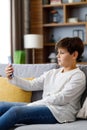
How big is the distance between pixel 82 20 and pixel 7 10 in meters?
1.38

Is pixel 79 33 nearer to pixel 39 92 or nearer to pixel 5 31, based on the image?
pixel 5 31

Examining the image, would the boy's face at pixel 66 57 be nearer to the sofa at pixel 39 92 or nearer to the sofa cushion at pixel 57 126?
the sofa at pixel 39 92

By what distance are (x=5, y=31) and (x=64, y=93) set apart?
121 inches

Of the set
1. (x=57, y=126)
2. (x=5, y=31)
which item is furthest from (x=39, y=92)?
(x=5, y=31)

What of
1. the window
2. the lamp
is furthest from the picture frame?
the window

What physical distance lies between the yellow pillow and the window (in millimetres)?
2255

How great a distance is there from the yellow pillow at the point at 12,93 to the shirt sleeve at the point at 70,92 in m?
0.43

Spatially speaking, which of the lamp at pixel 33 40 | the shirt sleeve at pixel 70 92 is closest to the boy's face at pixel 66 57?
the shirt sleeve at pixel 70 92

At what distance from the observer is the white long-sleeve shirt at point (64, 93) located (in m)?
2.20

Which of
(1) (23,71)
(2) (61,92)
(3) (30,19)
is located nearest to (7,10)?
(3) (30,19)

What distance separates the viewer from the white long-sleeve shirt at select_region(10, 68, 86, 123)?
7.22 ft

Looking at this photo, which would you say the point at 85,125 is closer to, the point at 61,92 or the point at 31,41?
the point at 61,92

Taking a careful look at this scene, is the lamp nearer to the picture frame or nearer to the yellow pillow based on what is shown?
the picture frame

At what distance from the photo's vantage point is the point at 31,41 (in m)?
5.05
